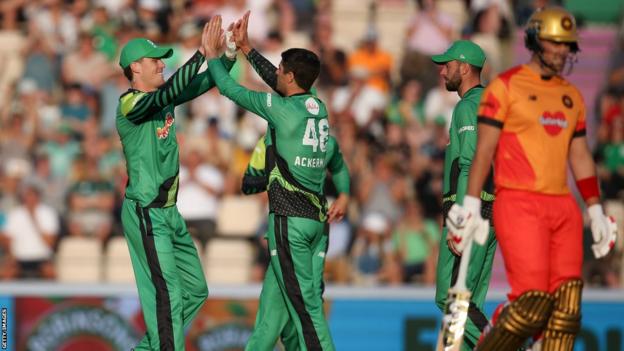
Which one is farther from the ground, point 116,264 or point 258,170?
point 258,170

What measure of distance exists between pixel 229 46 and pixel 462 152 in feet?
5.68

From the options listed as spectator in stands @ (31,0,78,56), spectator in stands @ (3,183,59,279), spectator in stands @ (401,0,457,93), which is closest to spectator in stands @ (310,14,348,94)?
spectator in stands @ (401,0,457,93)

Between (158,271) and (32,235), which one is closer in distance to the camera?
(158,271)

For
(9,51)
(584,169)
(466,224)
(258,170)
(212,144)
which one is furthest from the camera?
(9,51)

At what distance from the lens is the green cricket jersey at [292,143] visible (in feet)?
30.3

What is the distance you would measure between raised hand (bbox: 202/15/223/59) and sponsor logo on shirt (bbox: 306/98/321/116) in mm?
710

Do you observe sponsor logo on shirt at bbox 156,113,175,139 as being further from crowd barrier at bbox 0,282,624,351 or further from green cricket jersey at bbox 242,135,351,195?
crowd barrier at bbox 0,282,624,351

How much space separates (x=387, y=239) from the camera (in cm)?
1533

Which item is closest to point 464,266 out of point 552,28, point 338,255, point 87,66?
point 552,28

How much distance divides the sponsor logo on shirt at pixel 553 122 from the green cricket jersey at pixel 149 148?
2.37m

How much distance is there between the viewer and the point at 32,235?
595 inches

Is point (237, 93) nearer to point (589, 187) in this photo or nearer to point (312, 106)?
point (312, 106)

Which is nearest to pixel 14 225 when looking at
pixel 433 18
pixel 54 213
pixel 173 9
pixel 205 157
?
pixel 54 213

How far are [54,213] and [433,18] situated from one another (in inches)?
227
